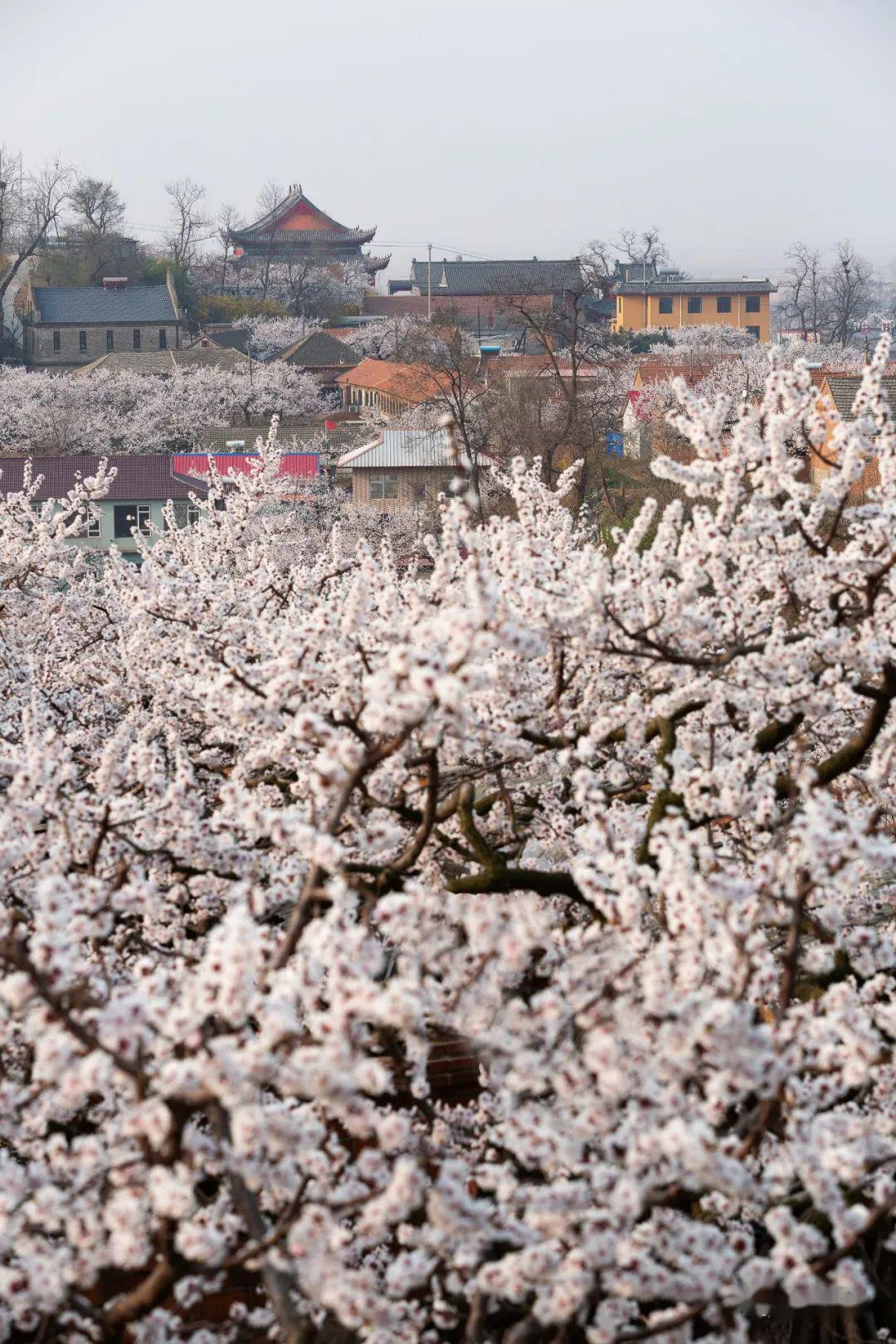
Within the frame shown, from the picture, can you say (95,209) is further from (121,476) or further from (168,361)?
(121,476)

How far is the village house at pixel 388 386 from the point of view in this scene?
131 ft

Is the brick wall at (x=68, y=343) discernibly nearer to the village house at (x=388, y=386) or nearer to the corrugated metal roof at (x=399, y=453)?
the village house at (x=388, y=386)

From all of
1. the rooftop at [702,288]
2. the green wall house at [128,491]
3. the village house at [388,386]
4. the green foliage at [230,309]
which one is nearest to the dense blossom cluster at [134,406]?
the village house at [388,386]

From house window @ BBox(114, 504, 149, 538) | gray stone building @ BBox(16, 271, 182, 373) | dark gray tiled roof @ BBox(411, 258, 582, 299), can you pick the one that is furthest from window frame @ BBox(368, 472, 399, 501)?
dark gray tiled roof @ BBox(411, 258, 582, 299)

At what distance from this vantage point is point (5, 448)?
44562 millimetres

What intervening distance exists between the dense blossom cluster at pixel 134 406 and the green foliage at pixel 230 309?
15.8 meters

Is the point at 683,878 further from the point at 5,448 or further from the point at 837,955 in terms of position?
the point at 5,448

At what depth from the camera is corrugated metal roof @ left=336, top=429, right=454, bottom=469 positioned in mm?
34438

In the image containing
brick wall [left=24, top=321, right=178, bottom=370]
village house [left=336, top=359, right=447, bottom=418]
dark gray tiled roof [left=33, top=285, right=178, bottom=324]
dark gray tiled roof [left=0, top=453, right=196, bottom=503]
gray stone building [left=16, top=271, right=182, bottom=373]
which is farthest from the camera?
dark gray tiled roof [left=33, top=285, right=178, bottom=324]

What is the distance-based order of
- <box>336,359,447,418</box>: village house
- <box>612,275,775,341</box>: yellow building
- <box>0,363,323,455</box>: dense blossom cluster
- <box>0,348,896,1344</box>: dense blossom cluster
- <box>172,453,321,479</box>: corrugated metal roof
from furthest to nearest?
<box>612,275,775,341</box>: yellow building, <box>0,363,323,455</box>: dense blossom cluster, <box>336,359,447,418</box>: village house, <box>172,453,321,479</box>: corrugated metal roof, <box>0,348,896,1344</box>: dense blossom cluster

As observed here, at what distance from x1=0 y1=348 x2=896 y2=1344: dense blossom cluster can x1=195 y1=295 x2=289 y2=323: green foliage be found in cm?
6950

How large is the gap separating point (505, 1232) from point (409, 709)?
119cm

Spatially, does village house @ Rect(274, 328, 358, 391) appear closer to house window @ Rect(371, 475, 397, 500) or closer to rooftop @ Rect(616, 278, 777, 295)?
rooftop @ Rect(616, 278, 777, 295)

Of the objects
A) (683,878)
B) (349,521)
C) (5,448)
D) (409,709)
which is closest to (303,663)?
(409,709)
